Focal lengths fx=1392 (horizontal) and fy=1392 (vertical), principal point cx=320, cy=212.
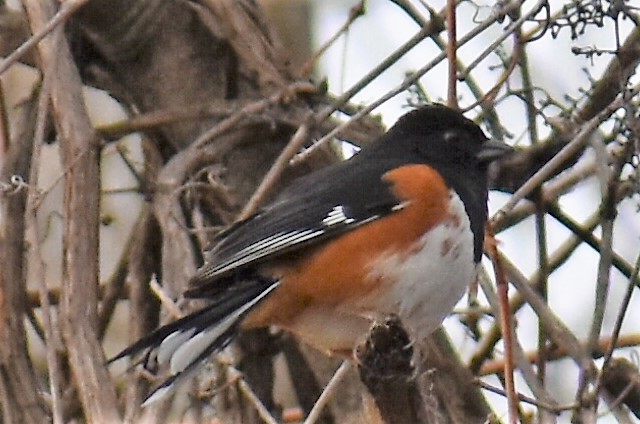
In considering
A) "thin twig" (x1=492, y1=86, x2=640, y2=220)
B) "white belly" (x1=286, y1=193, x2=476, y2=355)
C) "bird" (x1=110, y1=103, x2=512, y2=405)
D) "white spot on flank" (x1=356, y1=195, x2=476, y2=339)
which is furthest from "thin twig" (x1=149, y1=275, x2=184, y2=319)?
"thin twig" (x1=492, y1=86, x2=640, y2=220)

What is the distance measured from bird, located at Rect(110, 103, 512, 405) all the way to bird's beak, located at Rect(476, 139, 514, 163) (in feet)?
0.78

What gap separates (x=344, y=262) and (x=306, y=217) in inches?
5.8

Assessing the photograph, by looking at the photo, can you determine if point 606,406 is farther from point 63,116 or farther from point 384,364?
point 63,116

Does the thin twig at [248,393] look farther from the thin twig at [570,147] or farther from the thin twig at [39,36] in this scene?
the thin twig at [39,36]

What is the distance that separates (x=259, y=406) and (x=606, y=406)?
2.54 ft

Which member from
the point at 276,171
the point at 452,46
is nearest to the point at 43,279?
the point at 276,171

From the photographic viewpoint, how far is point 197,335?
2.64 m

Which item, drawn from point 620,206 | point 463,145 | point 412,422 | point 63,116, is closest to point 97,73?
point 63,116

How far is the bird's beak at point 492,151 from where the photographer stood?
3.20 m

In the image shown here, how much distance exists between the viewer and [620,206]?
330cm

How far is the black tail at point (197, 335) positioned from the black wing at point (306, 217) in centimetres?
6

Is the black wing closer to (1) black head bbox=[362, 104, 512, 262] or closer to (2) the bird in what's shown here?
(2) the bird

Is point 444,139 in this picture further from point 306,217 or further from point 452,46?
point 452,46

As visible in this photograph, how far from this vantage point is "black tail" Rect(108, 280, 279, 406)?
2590 millimetres
